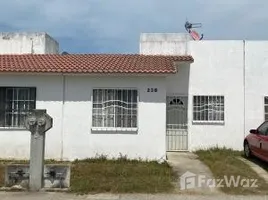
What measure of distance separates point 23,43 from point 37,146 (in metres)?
10.3

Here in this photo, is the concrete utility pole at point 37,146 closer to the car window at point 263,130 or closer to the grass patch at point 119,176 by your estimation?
the grass patch at point 119,176

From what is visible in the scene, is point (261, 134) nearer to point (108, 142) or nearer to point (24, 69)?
point (108, 142)

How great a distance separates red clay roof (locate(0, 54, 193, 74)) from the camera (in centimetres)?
1468

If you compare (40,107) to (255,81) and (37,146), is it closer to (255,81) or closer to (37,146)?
(37,146)

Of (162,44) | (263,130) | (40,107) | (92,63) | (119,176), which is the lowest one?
(119,176)

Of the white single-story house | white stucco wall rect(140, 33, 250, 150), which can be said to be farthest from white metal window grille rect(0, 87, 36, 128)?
white stucco wall rect(140, 33, 250, 150)

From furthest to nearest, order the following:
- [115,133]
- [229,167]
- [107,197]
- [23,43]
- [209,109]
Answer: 1. [23,43]
2. [209,109]
3. [115,133]
4. [229,167]
5. [107,197]

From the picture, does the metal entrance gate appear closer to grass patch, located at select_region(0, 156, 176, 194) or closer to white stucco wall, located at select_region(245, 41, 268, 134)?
white stucco wall, located at select_region(245, 41, 268, 134)

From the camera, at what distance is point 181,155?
53.6ft

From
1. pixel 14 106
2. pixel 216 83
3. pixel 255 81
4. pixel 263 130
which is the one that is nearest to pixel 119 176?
pixel 14 106

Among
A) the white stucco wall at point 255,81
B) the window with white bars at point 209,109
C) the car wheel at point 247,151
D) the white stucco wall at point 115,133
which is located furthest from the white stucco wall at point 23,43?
the car wheel at point 247,151

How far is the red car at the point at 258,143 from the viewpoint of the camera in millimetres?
13836

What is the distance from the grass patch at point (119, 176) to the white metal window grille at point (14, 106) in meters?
1.35

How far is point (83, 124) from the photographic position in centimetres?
1496
